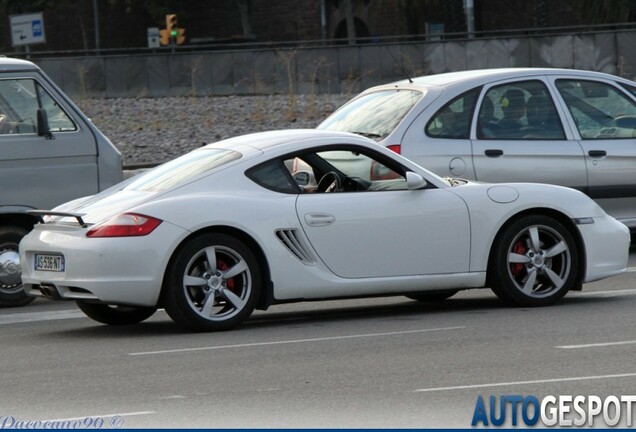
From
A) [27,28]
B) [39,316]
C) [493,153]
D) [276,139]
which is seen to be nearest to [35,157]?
[39,316]

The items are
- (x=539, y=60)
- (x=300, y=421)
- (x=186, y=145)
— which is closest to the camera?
(x=300, y=421)

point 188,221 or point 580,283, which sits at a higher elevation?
point 188,221

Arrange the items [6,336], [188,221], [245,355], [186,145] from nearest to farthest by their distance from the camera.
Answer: [245,355]
[188,221]
[6,336]
[186,145]

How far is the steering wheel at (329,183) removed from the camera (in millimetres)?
11039

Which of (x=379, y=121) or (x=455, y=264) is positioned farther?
(x=379, y=121)

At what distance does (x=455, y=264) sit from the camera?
1105cm

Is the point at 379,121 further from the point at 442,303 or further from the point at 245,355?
the point at 245,355

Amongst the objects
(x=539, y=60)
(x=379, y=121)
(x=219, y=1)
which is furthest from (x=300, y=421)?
(x=219, y=1)

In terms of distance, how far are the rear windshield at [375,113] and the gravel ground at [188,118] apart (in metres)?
14.4

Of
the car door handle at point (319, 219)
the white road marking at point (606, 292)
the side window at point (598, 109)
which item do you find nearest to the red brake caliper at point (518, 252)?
the white road marking at point (606, 292)

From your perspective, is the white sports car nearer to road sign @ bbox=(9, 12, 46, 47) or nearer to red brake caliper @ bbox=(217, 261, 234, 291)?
red brake caliper @ bbox=(217, 261, 234, 291)

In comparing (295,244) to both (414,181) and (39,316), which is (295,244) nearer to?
(414,181)

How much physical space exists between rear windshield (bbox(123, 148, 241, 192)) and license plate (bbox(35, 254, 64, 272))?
2.51 feet

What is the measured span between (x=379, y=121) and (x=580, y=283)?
2.95 meters
